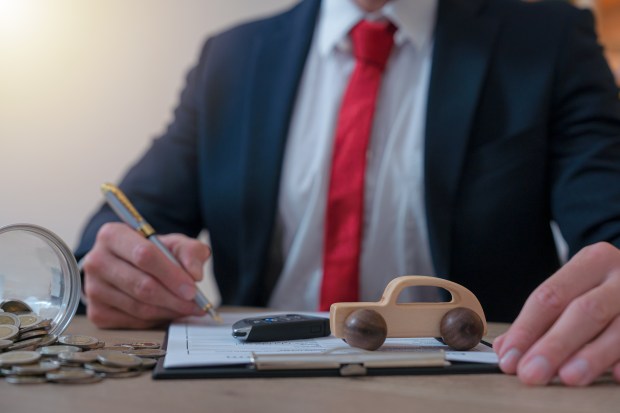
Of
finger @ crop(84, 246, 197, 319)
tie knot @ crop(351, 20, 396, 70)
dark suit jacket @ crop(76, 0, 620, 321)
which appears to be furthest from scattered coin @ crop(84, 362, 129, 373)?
tie knot @ crop(351, 20, 396, 70)

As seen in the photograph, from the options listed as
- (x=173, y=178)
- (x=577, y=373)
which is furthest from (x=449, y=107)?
(x=577, y=373)

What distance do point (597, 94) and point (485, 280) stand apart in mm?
351

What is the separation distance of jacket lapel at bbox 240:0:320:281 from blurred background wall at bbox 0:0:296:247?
40.9 inches

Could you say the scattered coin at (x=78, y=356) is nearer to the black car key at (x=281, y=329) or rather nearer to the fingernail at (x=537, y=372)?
the black car key at (x=281, y=329)

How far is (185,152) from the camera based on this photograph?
1358 millimetres

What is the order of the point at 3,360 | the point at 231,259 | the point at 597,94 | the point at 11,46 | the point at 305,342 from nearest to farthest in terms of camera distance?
1. the point at 3,360
2. the point at 305,342
3. the point at 597,94
4. the point at 231,259
5. the point at 11,46

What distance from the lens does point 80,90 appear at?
229 centimetres

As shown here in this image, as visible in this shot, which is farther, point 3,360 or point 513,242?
point 513,242

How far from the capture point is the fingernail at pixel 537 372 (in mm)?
539

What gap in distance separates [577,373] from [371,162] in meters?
0.73

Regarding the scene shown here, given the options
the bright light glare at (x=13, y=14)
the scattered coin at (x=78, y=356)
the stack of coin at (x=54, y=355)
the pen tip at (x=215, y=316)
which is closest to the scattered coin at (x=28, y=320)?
the stack of coin at (x=54, y=355)

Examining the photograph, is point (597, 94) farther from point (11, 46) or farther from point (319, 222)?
point (11, 46)

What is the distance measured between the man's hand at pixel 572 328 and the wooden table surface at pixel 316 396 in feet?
0.04

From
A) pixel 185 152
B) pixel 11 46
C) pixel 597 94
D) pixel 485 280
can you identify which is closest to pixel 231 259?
pixel 185 152
